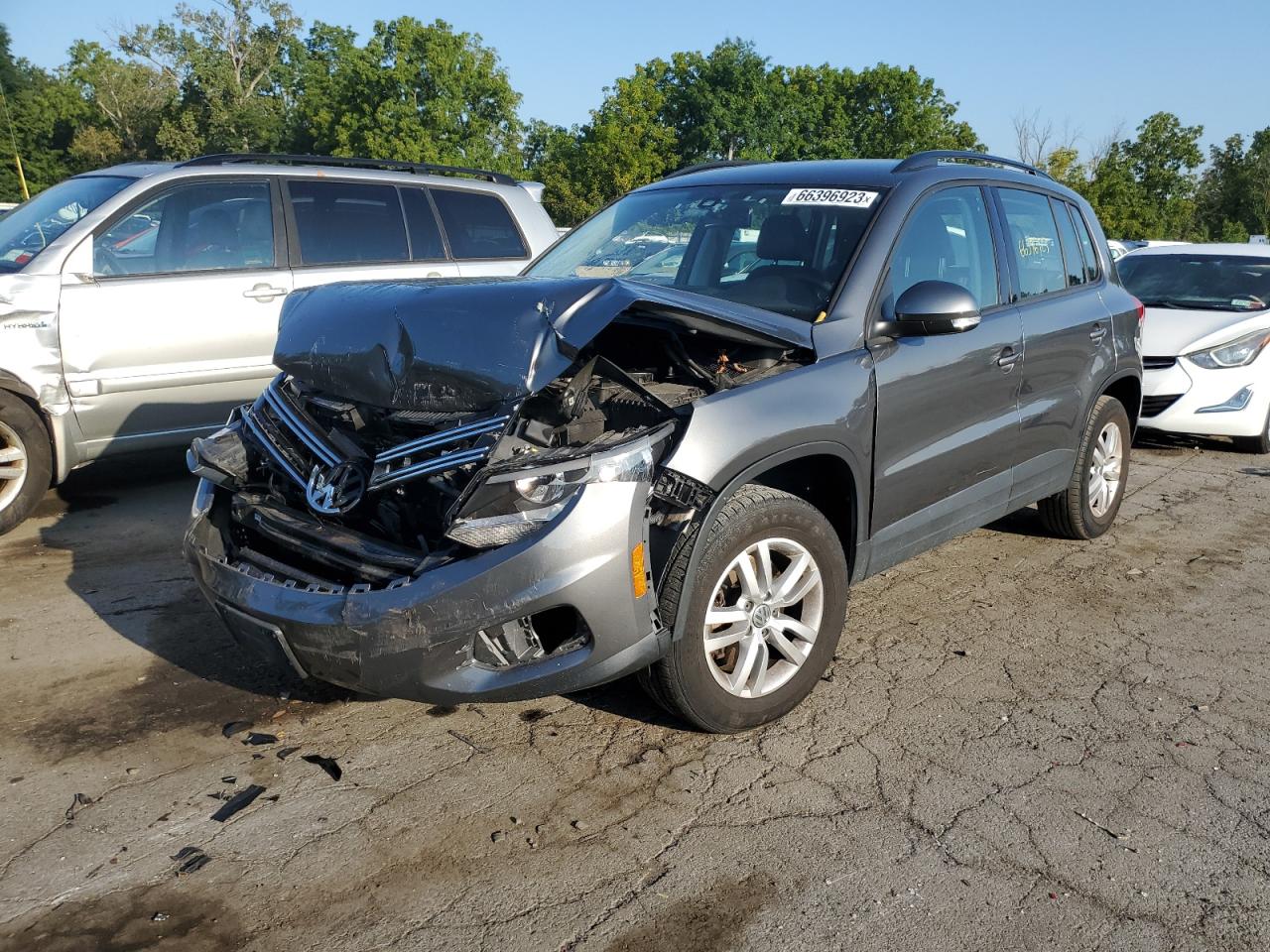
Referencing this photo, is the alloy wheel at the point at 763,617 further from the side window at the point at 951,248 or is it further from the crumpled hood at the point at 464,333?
the side window at the point at 951,248

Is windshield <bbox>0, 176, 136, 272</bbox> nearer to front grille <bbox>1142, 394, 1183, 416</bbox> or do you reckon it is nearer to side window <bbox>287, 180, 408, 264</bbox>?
side window <bbox>287, 180, 408, 264</bbox>

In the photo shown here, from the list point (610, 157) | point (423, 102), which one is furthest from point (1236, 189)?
point (423, 102)

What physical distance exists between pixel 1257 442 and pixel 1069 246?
420cm

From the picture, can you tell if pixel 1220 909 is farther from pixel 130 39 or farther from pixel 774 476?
pixel 130 39

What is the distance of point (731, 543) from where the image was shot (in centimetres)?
320

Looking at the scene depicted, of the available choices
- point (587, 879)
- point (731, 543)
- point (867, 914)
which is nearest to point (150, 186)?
point (731, 543)

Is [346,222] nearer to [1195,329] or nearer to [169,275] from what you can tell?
[169,275]

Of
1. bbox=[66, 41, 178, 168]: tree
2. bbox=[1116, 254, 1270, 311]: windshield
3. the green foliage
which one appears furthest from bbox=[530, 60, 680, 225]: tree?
bbox=[1116, 254, 1270, 311]: windshield

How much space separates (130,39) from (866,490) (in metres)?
75.9

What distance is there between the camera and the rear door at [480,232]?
732 centimetres

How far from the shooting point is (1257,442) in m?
8.23

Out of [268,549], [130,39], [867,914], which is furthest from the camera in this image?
[130,39]

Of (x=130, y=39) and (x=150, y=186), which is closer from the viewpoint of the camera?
(x=150, y=186)

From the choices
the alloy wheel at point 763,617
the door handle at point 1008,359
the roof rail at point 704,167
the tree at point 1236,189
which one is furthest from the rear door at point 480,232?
the tree at point 1236,189
